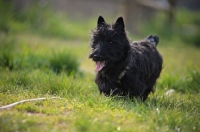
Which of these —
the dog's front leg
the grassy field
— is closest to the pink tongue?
the dog's front leg

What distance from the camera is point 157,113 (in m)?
4.55

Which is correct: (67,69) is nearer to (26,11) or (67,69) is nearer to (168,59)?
(168,59)

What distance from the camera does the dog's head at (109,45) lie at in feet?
18.2

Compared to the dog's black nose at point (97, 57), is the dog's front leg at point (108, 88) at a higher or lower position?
lower

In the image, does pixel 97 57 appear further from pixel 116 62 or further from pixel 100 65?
pixel 116 62

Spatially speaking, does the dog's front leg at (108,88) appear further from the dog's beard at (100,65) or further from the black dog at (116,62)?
the dog's beard at (100,65)

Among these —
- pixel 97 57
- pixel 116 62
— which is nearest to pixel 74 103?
pixel 97 57

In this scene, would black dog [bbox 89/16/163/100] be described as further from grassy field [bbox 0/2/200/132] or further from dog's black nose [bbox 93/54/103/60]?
grassy field [bbox 0/2/200/132]

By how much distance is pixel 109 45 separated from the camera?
5.64m

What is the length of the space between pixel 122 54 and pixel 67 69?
2.57 m

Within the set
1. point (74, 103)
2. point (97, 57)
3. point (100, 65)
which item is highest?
point (97, 57)

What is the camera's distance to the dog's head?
5539 mm

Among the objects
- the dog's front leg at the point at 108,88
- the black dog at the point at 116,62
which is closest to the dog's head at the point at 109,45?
the black dog at the point at 116,62

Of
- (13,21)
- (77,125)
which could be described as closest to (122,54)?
(77,125)
